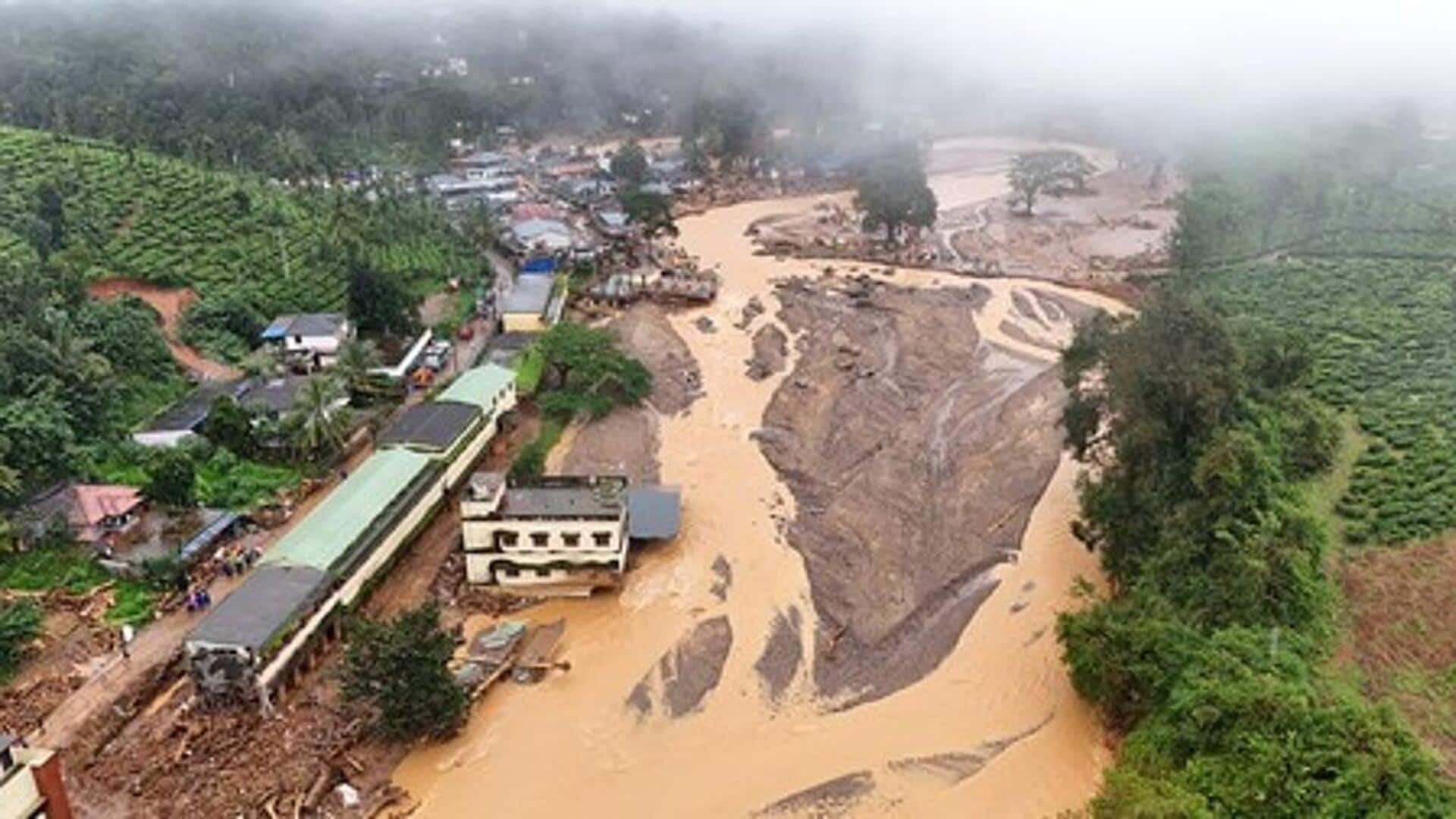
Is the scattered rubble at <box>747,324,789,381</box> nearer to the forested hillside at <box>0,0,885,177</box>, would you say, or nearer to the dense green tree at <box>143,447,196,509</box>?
the dense green tree at <box>143,447,196,509</box>

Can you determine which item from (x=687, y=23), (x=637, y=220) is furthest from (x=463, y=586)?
(x=687, y=23)

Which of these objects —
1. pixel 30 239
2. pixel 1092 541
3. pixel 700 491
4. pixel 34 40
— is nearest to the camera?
pixel 1092 541

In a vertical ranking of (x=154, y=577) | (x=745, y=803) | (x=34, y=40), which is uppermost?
(x=34, y=40)

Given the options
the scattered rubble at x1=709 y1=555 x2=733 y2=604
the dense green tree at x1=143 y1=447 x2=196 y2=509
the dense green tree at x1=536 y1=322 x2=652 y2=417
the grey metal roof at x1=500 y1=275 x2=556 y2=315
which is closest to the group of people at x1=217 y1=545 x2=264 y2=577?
the dense green tree at x1=143 y1=447 x2=196 y2=509

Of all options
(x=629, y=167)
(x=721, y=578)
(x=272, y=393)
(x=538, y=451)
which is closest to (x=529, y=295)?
(x=272, y=393)

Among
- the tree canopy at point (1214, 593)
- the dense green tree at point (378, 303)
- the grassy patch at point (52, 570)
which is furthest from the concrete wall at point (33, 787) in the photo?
the dense green tree at point (378, 303)

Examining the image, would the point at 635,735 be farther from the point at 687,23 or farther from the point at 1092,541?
the point at 687,23
